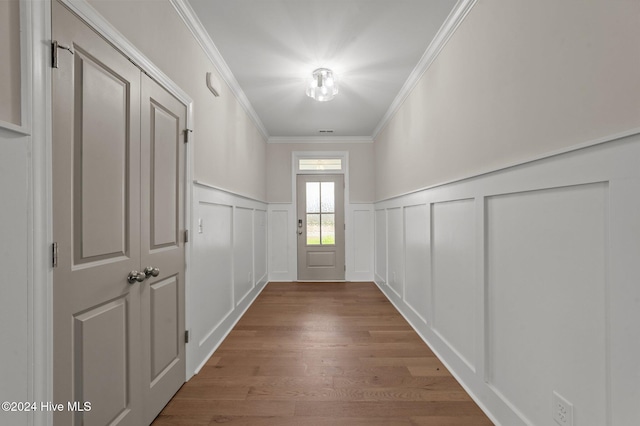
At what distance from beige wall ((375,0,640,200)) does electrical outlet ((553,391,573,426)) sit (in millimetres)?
1025

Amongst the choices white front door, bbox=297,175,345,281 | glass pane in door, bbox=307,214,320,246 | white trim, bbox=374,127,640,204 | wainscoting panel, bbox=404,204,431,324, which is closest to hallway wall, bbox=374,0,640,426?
white trim, bbox=374,127,640,204

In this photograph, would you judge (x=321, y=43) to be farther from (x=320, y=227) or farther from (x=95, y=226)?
(x=320, y=227)

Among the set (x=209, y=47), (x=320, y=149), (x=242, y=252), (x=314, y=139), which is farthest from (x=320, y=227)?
(x=209, y=47)

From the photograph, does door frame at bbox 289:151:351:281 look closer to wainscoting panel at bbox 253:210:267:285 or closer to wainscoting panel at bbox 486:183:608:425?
wainscoting panel at bbox 253:210:267:285

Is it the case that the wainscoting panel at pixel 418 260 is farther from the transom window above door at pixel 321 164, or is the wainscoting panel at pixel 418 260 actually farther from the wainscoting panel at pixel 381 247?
the transom window above door at pixel 321 164

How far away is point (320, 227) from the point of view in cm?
518

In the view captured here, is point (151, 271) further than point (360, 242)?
No

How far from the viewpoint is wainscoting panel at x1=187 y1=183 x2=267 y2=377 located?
6.97 feet

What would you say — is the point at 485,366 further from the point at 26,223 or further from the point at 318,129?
the point at 318,129

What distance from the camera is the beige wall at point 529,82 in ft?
3.16

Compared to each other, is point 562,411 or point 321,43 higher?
point 321,43

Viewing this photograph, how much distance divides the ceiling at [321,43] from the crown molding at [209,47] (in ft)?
0.08

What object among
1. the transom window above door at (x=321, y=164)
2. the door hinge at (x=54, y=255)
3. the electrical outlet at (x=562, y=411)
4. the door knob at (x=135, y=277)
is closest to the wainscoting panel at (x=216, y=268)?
the door knob at (x=135, y=277)

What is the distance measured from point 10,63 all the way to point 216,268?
192 centimetres
